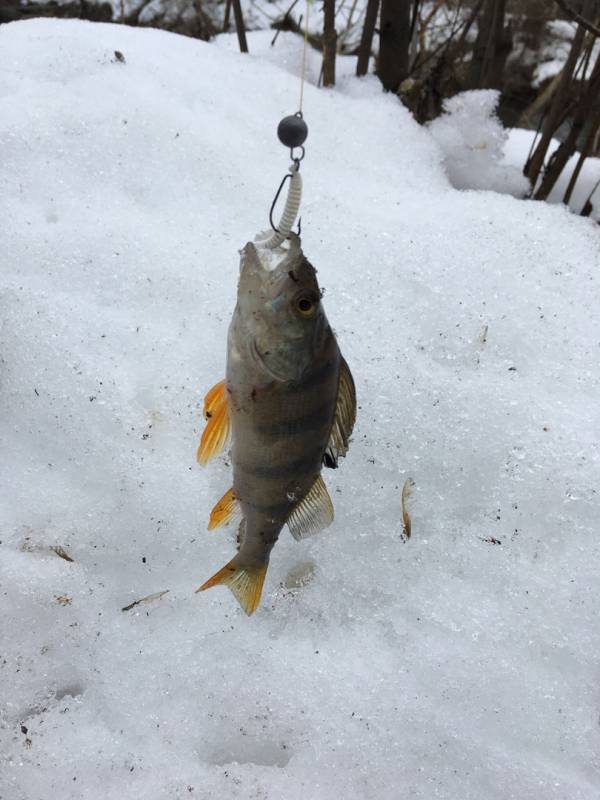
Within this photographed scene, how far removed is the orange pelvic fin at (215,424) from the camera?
1.60 m

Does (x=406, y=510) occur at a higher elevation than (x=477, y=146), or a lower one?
lower

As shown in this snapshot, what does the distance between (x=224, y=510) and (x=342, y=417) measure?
1.41 ft

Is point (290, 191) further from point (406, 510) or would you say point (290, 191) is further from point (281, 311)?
point (406, 510)

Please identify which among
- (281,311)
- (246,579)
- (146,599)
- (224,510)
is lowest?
(146,599)

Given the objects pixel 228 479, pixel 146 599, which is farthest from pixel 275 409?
pixel 146 599

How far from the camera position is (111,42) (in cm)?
306

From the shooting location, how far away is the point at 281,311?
4.58ft

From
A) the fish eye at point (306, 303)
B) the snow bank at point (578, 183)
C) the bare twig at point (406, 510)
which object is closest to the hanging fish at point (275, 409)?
the fish eye at point (306, 303)

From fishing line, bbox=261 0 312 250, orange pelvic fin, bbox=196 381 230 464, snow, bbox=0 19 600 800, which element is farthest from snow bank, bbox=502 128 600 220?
orange pelvic fin, bbox=196 381 230 464

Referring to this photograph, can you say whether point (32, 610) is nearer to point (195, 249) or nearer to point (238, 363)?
point (238, 363)

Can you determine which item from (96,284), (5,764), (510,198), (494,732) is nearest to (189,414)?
(96,284)

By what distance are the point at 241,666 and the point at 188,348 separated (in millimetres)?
1132

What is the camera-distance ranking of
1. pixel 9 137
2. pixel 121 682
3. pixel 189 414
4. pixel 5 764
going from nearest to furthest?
pixel 5 764 → pixel 121 682 → pixel 189 414 → pixel 9 137

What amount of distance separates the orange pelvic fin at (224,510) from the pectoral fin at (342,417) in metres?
0.28
